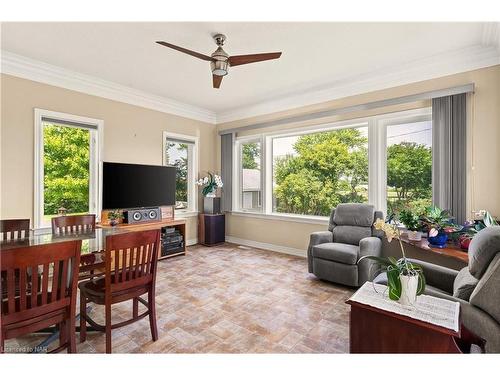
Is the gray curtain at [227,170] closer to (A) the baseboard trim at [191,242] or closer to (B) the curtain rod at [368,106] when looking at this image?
(B) the curtain rod at [368,106]

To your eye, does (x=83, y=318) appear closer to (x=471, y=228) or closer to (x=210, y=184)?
(x=210, y=184)

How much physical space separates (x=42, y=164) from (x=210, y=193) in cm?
273

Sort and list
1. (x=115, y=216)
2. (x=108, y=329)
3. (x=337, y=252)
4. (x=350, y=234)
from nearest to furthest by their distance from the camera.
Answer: (x=108, y=329) → (x=337, y=252) → (x=350, y=234) → (x=115, y=216)

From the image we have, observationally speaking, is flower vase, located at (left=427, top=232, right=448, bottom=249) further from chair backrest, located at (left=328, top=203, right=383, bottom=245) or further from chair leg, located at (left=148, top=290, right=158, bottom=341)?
chair leg, located at (left=148, top=290, right=158, bottom=341)

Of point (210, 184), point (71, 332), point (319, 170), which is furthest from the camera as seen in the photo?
point (210, 184)

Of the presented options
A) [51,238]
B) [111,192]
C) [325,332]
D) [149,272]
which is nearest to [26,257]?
[149,272]

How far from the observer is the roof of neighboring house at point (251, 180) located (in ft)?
17.5

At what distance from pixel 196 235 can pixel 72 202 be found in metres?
2.32

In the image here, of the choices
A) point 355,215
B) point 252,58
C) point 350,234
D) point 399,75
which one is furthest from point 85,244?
point 399,75

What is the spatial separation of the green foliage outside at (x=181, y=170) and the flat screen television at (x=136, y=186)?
47cm

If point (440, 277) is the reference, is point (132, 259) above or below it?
above

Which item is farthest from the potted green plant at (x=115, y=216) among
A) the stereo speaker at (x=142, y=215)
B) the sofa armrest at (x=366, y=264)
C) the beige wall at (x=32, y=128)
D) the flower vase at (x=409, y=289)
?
the flower vase at (x=409, y=289)

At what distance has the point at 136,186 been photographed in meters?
4.22

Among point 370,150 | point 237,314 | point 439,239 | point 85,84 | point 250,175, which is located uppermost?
point 85,84
